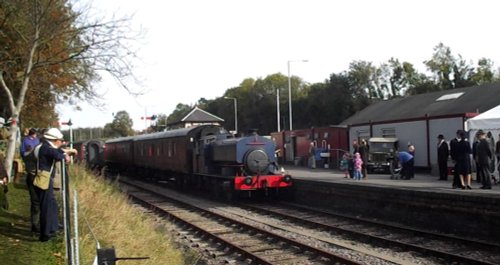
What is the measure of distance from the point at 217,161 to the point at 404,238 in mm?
9902

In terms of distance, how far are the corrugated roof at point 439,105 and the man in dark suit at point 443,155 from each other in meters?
11.8

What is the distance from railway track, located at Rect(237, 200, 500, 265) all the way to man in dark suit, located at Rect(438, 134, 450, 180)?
4592 mm

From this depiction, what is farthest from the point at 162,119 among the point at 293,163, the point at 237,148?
the point at 237,148

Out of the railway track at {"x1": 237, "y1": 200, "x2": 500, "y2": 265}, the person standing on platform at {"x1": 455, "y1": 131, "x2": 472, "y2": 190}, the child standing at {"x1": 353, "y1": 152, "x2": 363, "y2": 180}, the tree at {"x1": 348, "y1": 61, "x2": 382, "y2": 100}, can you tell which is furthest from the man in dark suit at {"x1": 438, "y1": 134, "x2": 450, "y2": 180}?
the tree at {"x1": 348, "y1": 61, "x2": 382, "y2": 100}

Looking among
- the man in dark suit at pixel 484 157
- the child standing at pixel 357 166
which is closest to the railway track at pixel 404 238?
the man in dark suit at pixel 484 157

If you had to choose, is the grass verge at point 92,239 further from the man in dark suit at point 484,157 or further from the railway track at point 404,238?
the man in dark suit at point 484,157

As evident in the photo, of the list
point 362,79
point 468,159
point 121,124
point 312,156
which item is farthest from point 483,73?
point 121,124

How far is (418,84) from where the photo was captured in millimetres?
59625

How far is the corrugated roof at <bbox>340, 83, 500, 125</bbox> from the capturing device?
32031 mm

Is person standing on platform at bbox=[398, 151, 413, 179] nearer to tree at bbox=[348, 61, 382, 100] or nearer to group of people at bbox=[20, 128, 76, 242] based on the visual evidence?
group of people at bbox=[20, 128, 76, 242]

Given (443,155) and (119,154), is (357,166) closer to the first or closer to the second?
(443,155)

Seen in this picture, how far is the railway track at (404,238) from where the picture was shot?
32.3 ft

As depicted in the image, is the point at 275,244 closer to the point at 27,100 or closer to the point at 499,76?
the point at 27,100

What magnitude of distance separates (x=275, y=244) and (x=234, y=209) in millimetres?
6337
